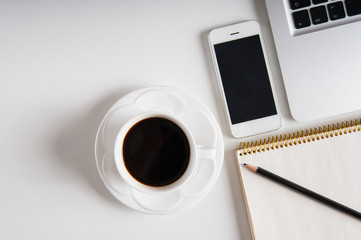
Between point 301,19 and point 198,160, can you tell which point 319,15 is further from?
point 198,160

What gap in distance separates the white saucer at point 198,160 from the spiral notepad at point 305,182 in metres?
0.06

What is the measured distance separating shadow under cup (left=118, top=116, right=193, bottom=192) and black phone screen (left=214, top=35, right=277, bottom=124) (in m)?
0.12

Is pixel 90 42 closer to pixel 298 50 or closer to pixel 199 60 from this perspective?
pixel 199 60

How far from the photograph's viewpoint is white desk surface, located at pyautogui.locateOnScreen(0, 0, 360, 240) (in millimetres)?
601

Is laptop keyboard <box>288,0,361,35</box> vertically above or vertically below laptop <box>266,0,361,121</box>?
above

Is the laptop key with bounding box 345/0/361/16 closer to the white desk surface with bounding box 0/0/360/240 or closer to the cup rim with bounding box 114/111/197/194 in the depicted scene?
the white desk surface with bounding box 0/0/360/240

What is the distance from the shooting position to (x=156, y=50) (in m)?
0.60

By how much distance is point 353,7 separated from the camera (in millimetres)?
568

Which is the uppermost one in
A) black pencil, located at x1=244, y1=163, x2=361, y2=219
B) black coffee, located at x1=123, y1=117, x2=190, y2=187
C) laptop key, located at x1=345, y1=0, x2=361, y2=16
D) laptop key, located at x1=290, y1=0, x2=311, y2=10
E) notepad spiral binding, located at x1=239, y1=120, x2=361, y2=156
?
laptop key, located at x1=290, y1=0, x2=311, y2=10

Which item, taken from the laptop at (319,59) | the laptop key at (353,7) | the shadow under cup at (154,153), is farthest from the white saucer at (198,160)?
the laptop key at (353,7)

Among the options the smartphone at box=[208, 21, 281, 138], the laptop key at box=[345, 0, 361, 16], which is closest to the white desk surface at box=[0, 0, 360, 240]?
the smartphone at box=[208, 21, 281, 138]

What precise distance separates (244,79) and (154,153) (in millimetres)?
189

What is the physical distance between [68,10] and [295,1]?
1.19 ft

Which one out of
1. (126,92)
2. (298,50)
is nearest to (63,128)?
(126,92)
